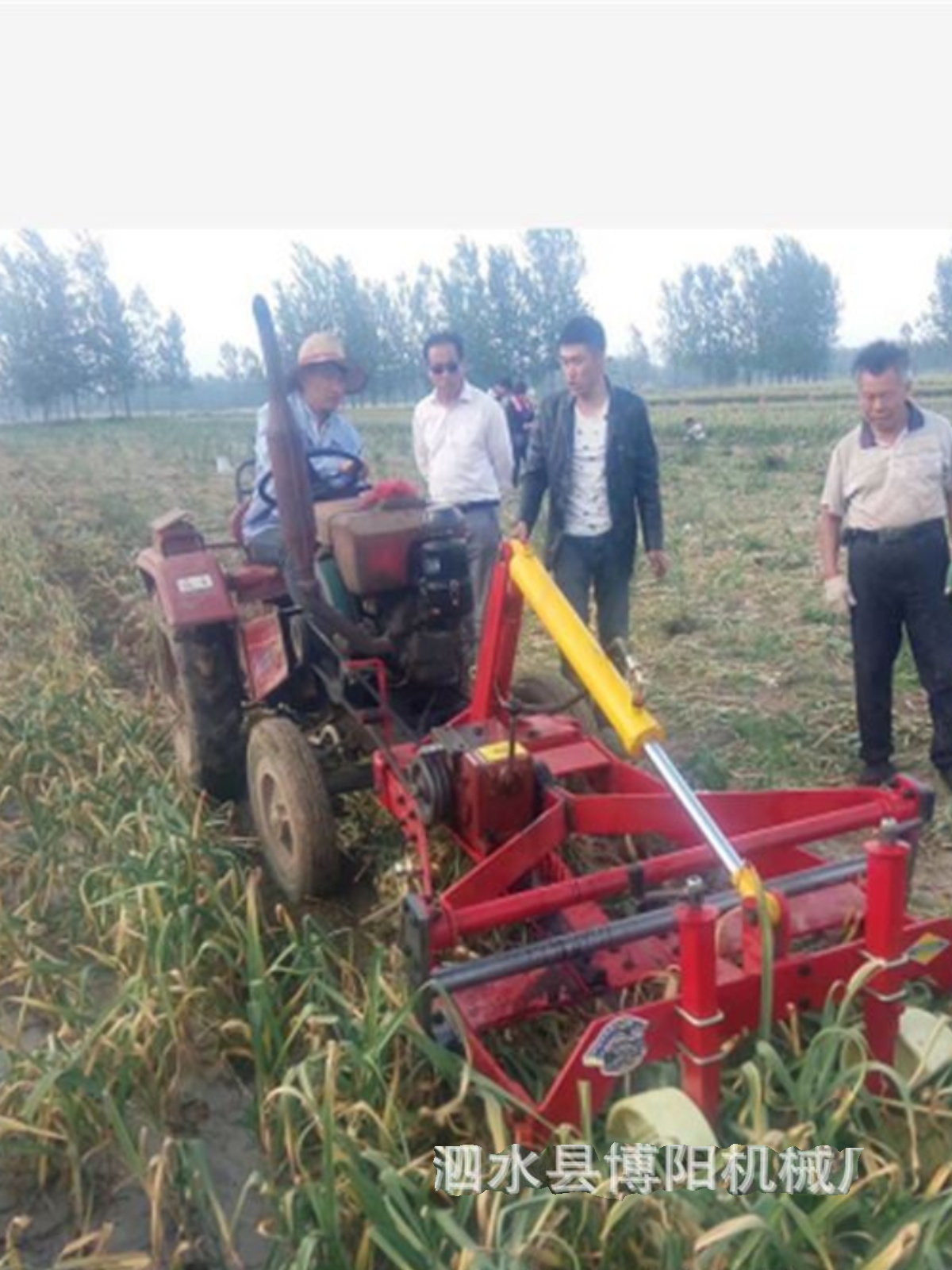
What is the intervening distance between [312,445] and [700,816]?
8.63 feet

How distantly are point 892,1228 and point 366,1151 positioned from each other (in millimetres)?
955

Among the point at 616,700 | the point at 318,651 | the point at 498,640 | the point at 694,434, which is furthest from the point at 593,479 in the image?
the point at 694,434

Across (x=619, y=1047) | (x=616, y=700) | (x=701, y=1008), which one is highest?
(x=616, y=700)

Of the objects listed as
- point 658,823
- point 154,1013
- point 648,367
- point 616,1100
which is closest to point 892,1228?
point 616,1100

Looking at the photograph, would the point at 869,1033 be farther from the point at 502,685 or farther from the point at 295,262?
the point at 295,262

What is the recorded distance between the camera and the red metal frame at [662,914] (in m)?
2.07

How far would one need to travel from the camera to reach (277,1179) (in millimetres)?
2277

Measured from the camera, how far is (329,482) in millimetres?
4203

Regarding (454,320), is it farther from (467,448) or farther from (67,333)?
(467,448)

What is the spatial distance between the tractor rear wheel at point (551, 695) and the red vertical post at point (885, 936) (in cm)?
156

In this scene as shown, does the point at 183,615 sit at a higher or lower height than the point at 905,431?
lower

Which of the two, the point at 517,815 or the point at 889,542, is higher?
the point at 889,542

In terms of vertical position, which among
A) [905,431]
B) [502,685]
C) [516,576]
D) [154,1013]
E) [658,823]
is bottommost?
[154,1013]

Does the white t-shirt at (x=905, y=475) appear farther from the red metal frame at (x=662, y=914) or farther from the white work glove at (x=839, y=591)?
the red metal frame at (x=662, y=914)
